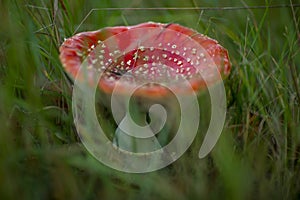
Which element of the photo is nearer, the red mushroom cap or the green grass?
the green grass

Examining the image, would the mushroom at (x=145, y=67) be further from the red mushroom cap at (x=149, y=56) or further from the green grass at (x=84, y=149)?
the green grass at (x=84, y=149)

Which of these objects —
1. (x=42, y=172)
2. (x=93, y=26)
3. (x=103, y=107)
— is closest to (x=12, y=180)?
(x=42, y=172)

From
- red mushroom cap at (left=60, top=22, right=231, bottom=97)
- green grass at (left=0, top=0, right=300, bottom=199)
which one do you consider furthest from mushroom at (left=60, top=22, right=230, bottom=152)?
green grass at (left=0, top=0, right=300, bottom=199)

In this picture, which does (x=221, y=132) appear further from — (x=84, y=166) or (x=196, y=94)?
(x=84, y=166)

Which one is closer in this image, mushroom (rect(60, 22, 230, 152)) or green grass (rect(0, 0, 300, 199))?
green grass (rect(0, 0, 300, 199))

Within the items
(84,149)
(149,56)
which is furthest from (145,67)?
(84,149)

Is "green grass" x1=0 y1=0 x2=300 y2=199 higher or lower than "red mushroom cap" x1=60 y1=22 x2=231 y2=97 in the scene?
lower

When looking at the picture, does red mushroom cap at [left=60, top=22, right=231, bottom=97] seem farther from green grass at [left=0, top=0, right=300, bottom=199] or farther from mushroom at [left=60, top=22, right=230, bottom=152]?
green grass at [left=0, top=0, right=300, bottom=199]
